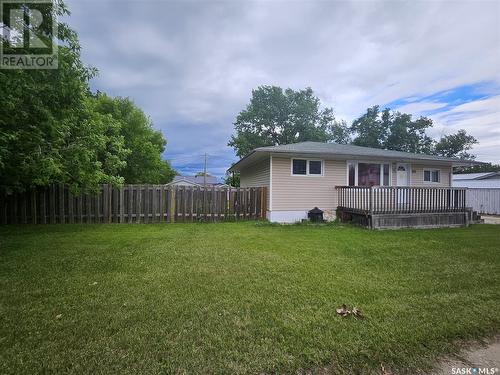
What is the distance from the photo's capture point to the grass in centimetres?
204

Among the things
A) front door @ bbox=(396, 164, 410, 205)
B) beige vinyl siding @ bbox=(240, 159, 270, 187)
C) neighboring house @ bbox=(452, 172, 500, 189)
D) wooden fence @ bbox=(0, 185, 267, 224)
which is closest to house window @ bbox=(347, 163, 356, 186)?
front door @ bbox=(396, 164, 410, 205)

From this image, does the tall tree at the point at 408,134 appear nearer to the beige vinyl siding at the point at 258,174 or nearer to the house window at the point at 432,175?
the house window at the point at 432,175

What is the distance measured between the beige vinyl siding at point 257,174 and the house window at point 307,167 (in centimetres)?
118

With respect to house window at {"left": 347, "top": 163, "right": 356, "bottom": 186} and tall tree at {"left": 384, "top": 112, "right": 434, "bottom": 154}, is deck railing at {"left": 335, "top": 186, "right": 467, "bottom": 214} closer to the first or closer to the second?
house window at {"left": 347, "top": 163, "right": 356, "bottom": 186}

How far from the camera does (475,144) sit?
136ft

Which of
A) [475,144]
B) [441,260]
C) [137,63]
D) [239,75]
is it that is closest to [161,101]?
[239,75]

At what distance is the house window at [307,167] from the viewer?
1106cm

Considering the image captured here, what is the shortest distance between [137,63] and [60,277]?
34.5ft

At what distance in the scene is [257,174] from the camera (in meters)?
13.1

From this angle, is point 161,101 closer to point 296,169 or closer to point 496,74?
point 296,169

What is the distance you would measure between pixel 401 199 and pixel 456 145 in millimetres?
42207

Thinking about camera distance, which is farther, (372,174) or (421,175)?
(421,175)

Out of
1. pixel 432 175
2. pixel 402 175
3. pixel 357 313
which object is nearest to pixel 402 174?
pixel 402 175

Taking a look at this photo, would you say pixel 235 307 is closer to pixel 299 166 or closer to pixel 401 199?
pixel 299 166
